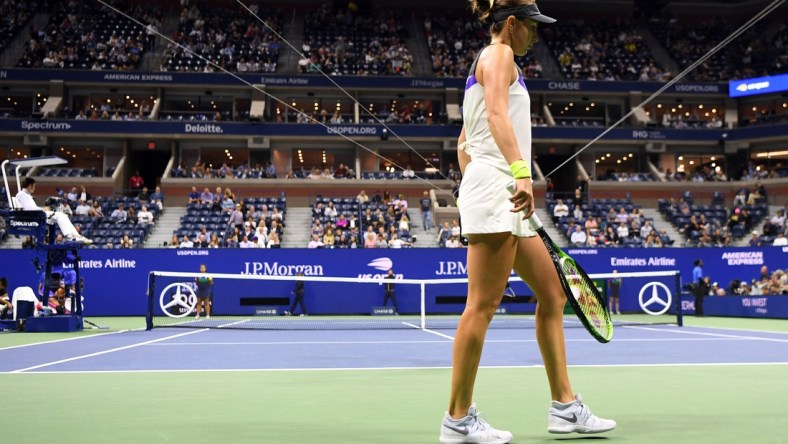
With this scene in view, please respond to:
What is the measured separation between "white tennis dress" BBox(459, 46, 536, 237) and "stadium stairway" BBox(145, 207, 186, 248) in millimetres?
26648

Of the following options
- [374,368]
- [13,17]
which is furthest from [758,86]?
[13,17]

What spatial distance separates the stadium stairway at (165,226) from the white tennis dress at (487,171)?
87.4ft

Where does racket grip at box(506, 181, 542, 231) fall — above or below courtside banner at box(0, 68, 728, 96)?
below

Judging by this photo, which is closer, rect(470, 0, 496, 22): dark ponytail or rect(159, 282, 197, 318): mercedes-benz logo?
rect(470, 0, 496, 22): dark ponytail

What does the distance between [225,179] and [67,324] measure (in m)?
22.4

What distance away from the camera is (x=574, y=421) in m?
3.81

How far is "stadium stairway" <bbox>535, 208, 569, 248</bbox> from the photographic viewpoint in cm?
3050

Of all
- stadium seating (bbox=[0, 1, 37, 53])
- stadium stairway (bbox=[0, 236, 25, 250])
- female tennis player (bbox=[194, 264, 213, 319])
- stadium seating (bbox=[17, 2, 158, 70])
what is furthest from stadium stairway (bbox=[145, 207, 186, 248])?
stadium seating (bbox=[0, 1, 37, 53])

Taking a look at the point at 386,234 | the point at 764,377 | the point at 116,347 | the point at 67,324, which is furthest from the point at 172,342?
the point at 386,234

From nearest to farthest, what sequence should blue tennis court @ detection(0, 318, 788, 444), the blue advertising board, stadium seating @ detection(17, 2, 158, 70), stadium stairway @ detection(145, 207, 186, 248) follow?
blue tennis court @ detection(0, 318, 788, 444) → stadium stairway @ detection(145, 207, 186, 248) → the blue advertising board → stadium seating @ detection(17, 2, 158, 70)

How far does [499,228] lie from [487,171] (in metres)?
0.31

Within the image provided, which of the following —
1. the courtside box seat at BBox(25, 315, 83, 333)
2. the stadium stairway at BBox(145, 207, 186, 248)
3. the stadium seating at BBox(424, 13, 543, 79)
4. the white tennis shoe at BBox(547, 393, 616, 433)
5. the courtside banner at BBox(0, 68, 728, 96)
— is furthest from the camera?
the stadium seating at BBox(424, 13, 543, 79)

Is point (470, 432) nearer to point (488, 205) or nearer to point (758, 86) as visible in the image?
point (488, 205)

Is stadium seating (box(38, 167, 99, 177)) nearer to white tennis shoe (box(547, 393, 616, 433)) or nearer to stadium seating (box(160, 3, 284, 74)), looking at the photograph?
stadium seating (box(160, 3, 284, 74))
